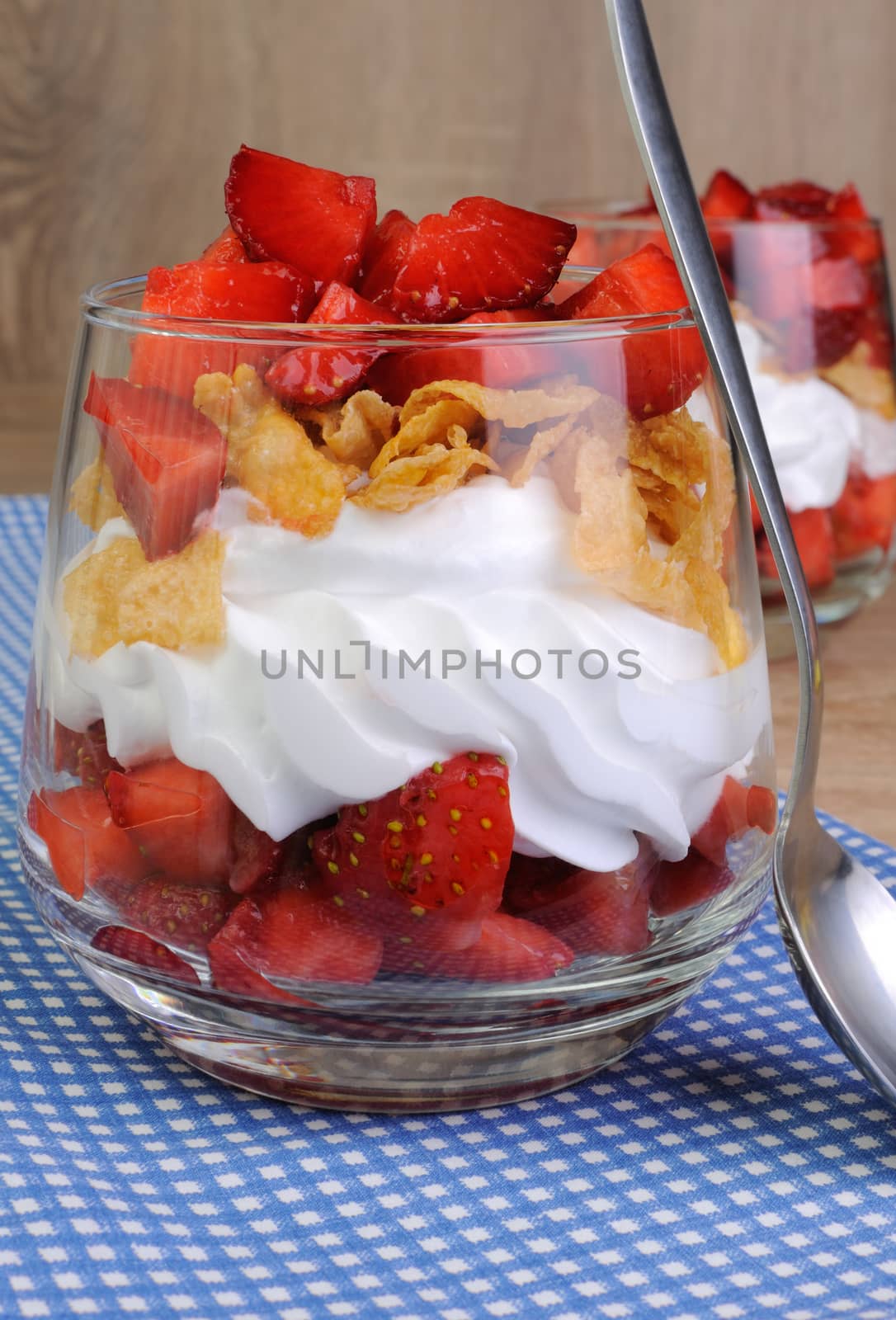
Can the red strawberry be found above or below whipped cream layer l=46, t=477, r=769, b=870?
below

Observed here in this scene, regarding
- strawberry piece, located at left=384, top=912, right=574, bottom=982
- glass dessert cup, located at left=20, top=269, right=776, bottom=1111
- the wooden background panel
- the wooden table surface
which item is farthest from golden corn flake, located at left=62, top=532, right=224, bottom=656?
the wooden background panel

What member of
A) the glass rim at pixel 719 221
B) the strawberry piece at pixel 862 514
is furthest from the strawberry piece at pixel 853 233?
the strawberry piece at pixel 862 514

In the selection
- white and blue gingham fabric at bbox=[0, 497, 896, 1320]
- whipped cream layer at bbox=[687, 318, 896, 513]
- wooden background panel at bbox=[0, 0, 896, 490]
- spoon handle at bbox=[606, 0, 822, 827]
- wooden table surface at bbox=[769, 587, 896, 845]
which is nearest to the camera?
white and blue gingham fabric at bbox=[0, 497, 896, 1320]

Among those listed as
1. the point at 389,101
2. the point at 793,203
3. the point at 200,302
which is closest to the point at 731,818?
the point at 200,302

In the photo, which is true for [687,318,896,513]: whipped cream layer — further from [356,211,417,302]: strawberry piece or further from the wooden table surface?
[356,211,417,302]: strawberry piece

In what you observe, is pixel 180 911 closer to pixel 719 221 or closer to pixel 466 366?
pixel 466 366

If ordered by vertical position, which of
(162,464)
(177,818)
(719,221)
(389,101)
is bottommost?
(177,818)

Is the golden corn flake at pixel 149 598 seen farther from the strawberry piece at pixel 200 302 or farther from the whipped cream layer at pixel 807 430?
the whipped cream layer at pixel 807 430
